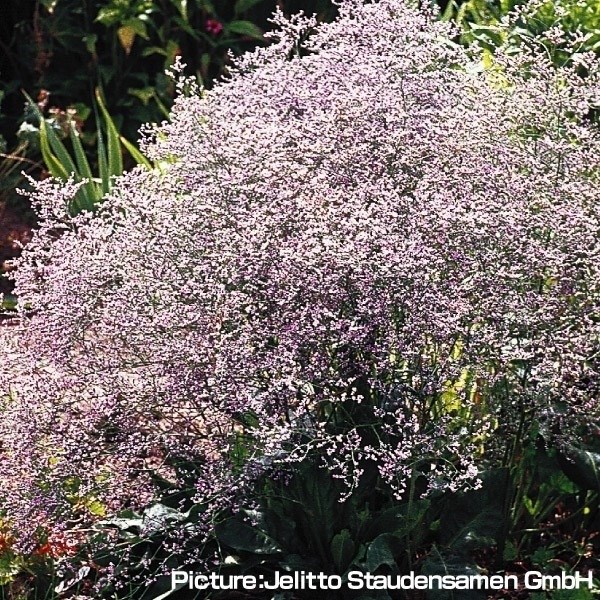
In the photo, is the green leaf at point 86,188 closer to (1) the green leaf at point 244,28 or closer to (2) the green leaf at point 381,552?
(1) the green leaf at point 244,28

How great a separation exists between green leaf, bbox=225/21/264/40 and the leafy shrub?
4545 millimetres

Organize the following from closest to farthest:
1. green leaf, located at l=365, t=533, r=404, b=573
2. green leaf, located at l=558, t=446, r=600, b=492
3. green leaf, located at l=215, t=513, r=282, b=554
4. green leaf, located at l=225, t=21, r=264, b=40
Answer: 1. green leaf, located at l=365, t=533, r=404, b=573
2. green leaf, located at l=215, t=513, r=282, b=554
3. green leaf, located at l=558, t=446, r=600, b=492
4. green leaf, located at l=225, t=21, r=264, b=40

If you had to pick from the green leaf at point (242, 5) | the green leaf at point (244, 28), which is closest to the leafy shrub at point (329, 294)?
the green leaf at point (244, 28)

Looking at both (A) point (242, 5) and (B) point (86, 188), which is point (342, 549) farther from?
(A) point (242, 5)

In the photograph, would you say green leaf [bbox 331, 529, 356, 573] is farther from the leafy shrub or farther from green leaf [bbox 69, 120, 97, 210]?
green leaf [bbox 69, 120, 97, 210]

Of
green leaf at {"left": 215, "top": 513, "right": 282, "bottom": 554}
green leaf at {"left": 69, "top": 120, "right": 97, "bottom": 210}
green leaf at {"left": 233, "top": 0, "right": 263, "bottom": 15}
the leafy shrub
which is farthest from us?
green leaf at {"left": 233, "top": 0, "right": 263, "bottom": 15}

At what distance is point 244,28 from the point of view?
7.85 metres

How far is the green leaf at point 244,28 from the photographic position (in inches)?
308

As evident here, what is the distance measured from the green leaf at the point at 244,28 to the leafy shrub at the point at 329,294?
14.9 feet

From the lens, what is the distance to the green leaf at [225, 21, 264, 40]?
7820mm

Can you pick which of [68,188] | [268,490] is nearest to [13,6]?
[68,188]

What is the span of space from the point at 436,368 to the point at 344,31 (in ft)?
3.53

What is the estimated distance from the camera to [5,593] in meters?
3.55

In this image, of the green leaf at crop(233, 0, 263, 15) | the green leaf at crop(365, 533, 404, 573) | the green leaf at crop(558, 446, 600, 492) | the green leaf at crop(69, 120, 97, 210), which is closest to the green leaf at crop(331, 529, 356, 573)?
the green leaf at crop(365, 533, 404, 573)
